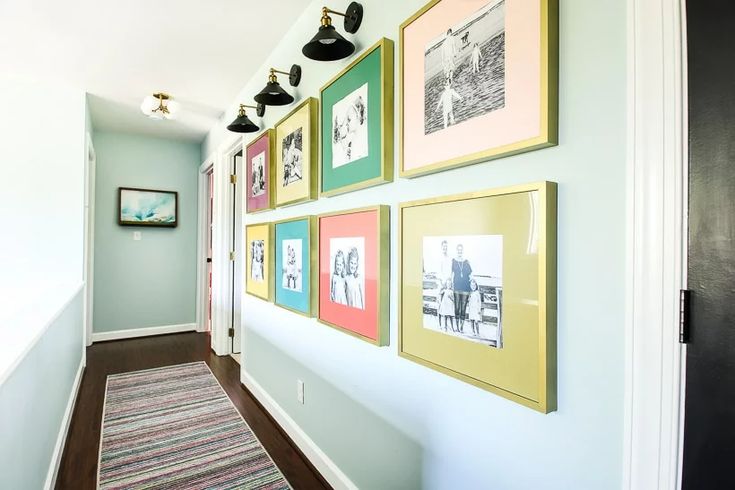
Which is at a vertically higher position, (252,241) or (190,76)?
(190,76)

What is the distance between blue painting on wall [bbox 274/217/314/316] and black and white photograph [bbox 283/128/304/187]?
9.0 inches

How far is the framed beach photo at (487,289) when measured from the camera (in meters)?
0.90

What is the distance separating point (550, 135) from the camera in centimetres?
88

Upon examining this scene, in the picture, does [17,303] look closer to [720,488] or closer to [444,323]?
[444,323]

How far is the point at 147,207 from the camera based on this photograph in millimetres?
4602

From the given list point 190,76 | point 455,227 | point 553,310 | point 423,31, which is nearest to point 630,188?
point 553,310

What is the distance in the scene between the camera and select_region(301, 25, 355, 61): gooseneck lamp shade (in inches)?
57.5

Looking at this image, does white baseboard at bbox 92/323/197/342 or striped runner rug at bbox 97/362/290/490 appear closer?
striped runner rug at bbox 97/362/290/490

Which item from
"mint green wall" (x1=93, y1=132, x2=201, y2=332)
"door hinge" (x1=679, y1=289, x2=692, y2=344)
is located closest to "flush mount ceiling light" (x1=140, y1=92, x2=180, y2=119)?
"mint green wall" (x1=93, y1=132, x2=201, y2=332)

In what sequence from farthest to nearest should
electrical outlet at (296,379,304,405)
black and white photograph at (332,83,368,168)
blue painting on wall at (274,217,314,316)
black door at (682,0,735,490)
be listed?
electrical outlet at (296,379,304,405) → blue painting on wall at (274,217,314,316) → black and white photograph at (332,83,368,168) → black door at (682,0,735,490)

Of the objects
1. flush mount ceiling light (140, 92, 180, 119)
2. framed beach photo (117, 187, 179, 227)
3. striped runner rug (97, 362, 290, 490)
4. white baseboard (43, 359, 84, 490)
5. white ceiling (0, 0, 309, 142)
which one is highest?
white ceiling (0, 0, 309, 142)

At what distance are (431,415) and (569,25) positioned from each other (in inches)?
43.0

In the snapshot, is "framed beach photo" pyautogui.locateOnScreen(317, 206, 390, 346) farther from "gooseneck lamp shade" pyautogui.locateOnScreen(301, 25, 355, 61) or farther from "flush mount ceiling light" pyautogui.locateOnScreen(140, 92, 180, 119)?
"flush mount ceiling light" pyautogui.locateOnScreen(140, 92, 180, 119)

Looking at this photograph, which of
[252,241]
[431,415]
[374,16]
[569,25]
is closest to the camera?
[569,25]
